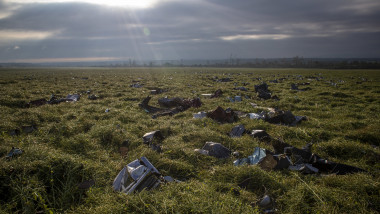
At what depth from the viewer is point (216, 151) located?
4.60 meters

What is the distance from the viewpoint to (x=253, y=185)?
11.4 feet

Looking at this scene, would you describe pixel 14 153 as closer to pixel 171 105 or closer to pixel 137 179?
pixel 137 179

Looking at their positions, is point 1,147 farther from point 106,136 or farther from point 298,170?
point 298,170

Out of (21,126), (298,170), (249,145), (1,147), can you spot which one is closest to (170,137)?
(249,145)

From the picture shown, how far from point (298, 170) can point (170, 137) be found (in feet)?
10.2

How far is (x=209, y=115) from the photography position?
7.49 m

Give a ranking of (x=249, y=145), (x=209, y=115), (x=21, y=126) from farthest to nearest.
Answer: (x=209, y=115) < (x=21, y=126) < (x=249, y=145)

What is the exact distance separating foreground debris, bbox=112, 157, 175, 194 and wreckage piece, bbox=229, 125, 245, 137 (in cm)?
284

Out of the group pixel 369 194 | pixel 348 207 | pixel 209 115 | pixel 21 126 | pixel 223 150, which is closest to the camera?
pixel 348 207

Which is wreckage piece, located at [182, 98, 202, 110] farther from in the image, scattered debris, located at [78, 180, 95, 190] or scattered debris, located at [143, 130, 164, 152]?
scattered debris, located at [78, 180, 95, 190]

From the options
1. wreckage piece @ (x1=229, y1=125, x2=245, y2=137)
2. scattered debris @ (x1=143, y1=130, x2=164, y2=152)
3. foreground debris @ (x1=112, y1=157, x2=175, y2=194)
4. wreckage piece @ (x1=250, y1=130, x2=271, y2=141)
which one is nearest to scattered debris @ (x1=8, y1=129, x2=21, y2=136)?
scattered debris @ (x1=143, y1=130, x2=164, y2=152)

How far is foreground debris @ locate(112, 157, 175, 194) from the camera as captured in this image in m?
3.25

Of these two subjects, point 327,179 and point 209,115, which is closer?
point 327,179

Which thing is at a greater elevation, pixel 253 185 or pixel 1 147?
pixel 1 147
